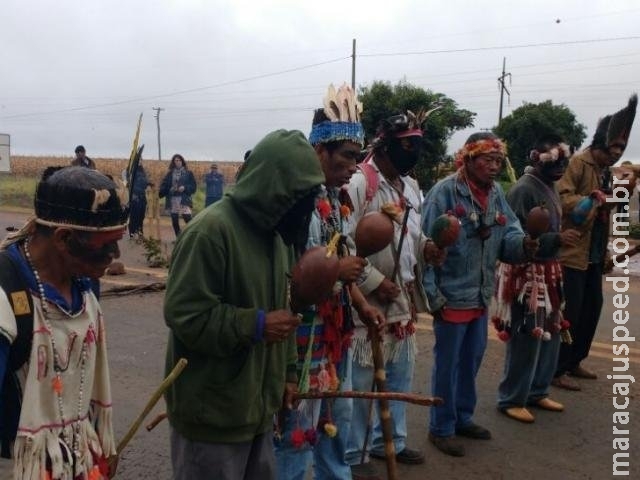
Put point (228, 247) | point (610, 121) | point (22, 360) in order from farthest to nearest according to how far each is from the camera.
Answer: point (610, 121), point (228, 247), point (22, 360)

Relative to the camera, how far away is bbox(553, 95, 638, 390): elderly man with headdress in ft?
17.4

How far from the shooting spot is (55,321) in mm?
2041

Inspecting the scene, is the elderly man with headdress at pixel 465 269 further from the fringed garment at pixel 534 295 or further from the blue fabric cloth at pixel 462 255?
the fringed garment at pixel 534 295

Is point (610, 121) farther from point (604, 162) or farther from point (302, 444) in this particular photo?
point (302, 444)

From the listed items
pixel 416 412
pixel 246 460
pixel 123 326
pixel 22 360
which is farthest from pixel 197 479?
pixel 123 326

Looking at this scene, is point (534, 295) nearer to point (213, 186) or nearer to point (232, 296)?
point (232, 296)

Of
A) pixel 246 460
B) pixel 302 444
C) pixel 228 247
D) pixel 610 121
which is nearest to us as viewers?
pixel 228 247

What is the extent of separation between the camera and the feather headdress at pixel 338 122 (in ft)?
10.5

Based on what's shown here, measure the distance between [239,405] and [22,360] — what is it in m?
0.78

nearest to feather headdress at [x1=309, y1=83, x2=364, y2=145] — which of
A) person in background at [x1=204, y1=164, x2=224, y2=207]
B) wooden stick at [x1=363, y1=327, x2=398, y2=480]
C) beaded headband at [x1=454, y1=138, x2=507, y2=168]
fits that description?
wooden stick at [x1=363, y1=327, x2=398, y2=480]

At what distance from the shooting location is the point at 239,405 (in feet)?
7.82

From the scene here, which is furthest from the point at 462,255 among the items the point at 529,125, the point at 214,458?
the point at 529,125

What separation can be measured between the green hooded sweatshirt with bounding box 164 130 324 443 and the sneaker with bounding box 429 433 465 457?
2.07 metres

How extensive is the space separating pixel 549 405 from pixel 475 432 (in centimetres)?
91
